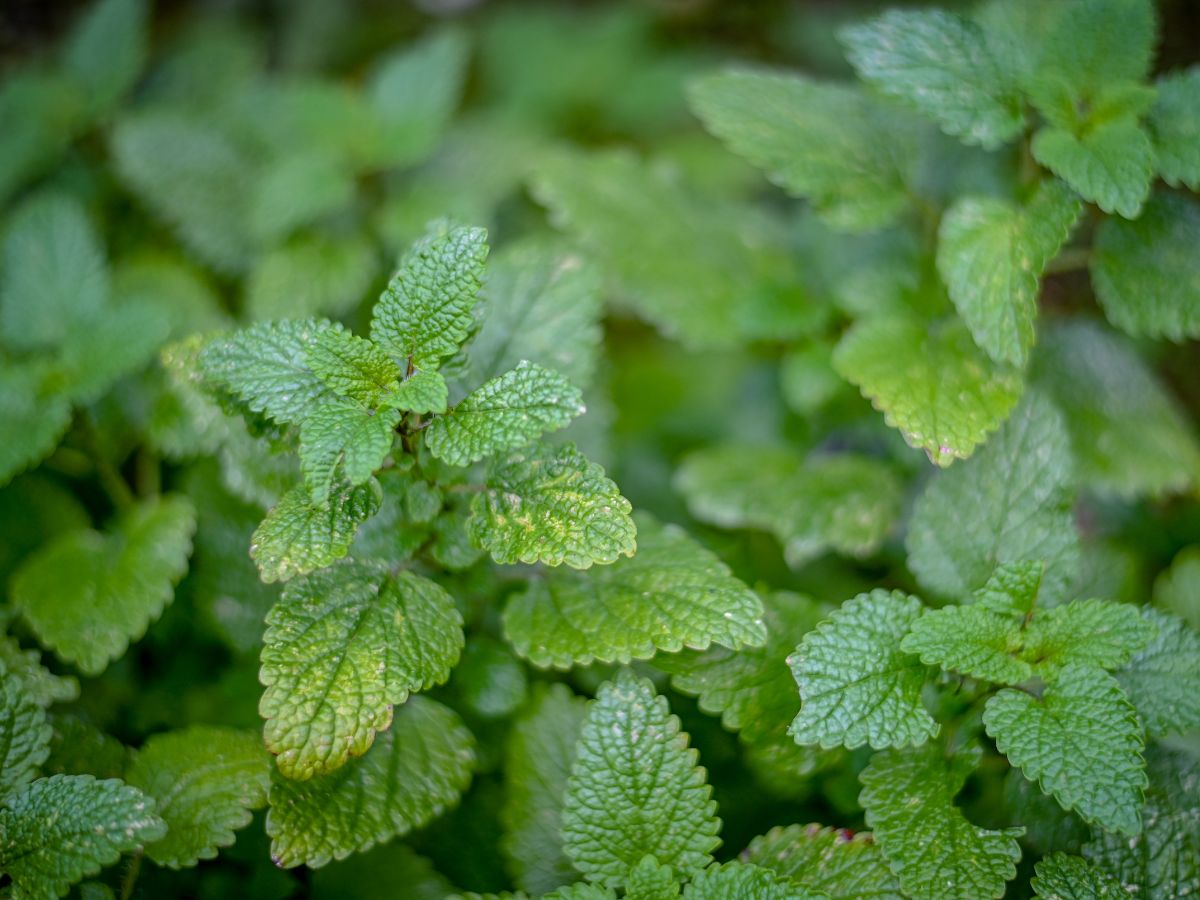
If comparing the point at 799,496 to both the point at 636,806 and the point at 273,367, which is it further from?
the point at 273,367

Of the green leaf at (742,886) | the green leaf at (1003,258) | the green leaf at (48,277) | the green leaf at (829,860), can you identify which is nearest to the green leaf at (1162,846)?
the green leaf at (829,860)

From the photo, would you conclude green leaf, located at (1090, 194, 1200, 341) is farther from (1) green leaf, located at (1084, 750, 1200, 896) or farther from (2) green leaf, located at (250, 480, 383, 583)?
(2) green leaf, located at (250, 480, 383, 583)

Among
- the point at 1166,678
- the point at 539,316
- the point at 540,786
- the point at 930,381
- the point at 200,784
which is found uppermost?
the point at 539,316

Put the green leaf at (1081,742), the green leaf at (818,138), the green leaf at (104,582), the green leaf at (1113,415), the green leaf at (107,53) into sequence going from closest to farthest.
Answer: the green leaf at (1081,742) → the green leaf at (104,582) → the green leaf at (818,138) → the green leaf at (1113,415) → the green leaf at (107,53)

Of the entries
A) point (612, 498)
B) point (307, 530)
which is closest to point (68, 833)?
point (307, 530)

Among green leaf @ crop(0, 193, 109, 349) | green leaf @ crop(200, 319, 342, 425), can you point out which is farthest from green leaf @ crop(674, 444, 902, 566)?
green leaf @ crop(0, 193, 109, 349)

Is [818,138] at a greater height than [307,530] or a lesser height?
greater

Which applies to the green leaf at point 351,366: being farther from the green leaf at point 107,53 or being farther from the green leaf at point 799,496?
the green leaf at point 107,53
